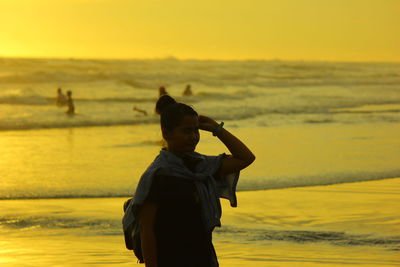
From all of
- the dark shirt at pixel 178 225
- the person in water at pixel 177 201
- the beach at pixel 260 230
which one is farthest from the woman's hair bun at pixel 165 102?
Result: the beach at pixel 260 230

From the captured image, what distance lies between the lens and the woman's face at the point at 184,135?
156 inches

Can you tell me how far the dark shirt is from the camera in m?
3.93

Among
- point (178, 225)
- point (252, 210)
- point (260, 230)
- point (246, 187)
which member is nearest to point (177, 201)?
point (178, 225)

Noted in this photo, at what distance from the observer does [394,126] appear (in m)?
23.4

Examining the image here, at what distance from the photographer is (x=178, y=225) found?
3.98m

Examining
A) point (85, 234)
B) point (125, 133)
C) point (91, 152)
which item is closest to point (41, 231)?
point (85, 234)

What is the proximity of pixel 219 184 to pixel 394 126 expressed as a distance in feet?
65.3

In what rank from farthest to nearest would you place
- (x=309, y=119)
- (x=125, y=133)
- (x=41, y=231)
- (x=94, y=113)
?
1. (x=94, y=113)
2. (x=309, y=119)
3. (x=125, y=133)
4. (x=41, y=231)

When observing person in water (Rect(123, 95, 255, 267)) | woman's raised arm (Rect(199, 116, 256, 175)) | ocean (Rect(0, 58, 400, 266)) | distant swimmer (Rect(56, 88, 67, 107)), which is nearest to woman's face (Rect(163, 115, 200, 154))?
person in water (Rect(123, 95, 255, 267))

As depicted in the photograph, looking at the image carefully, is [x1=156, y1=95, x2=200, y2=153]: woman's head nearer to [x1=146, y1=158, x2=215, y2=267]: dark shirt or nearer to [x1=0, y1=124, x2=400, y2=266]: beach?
[x1=146, y1=158, x2=215, y2=267]: dark shirt

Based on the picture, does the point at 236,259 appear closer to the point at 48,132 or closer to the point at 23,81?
the point at 48,132

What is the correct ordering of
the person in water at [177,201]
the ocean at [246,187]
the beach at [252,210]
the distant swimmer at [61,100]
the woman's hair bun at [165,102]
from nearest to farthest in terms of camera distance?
1. the person in water at [177,201]
2. the woman's hair bun at [165,102]
3. the beach at [252,210]
4. the ocean at [246,187]
5. the distant swimmer at [61,100]

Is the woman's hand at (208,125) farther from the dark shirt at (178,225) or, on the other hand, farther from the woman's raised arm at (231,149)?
the dark shirt at (178,225)

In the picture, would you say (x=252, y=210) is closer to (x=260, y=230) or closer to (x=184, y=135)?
(x=260, y=230)
